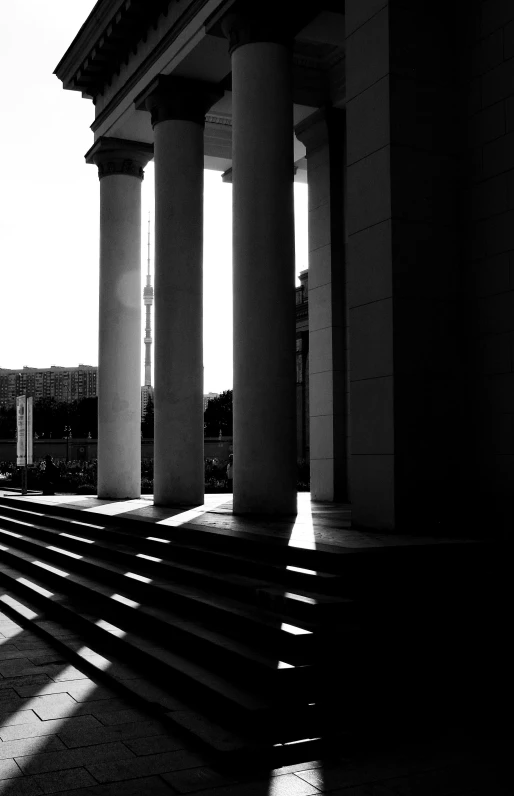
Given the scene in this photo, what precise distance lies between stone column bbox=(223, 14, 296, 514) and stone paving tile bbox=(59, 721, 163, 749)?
21.9ft

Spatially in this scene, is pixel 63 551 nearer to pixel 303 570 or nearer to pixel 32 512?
pixel 32 512

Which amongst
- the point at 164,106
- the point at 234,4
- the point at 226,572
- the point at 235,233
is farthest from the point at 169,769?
the point at 164,106

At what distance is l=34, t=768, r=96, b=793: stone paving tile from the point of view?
547cm

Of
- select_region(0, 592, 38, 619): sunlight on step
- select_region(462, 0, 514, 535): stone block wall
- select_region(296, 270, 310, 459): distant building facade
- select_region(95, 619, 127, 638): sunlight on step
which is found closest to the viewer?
select_region(95, 619, 127, 638): sunlight on step

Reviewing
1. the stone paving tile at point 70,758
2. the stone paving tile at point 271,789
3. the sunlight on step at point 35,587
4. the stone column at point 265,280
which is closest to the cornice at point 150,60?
the stone column at point 265,280

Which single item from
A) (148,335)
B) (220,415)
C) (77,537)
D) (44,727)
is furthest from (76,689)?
(148,335)

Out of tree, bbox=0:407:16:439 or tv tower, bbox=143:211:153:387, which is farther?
tv tower, bbox=143:211:153:387

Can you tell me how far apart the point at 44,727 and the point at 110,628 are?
2669mm

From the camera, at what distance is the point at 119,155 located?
20.3 metres

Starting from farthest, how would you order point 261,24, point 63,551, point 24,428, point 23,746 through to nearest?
point 24,428, point 63,551, point 261,24, point 23,746

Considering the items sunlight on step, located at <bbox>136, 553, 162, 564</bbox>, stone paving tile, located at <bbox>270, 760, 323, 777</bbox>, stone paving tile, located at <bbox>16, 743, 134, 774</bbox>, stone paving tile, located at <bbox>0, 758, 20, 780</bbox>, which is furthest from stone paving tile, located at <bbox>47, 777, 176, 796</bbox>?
sunlight on step, located at <bbox>136, 553, 162, 564</bbox>

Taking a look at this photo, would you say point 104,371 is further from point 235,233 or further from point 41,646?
point 41,646

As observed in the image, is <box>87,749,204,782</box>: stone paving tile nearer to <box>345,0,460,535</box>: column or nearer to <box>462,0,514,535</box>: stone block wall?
<box>345,0,460,535</box>: column

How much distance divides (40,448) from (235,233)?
224ft
